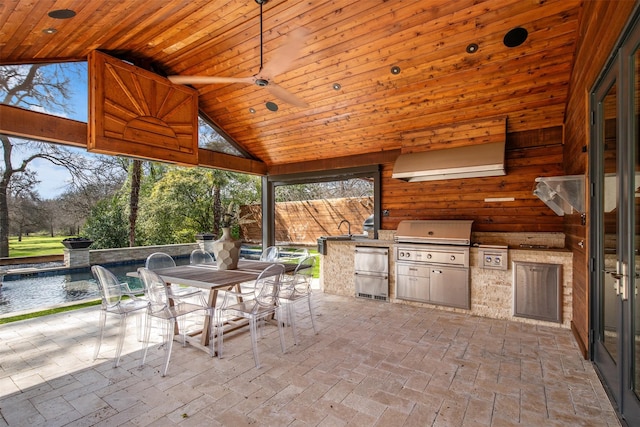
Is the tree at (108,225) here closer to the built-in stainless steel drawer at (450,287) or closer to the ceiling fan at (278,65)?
the ceiling fan at (278,65)

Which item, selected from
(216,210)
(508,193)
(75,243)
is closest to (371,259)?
(508,193)

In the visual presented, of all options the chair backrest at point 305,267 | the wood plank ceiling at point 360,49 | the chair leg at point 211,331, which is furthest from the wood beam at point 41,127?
the chair backrest at point 305,267

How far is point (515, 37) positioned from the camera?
3334 mm

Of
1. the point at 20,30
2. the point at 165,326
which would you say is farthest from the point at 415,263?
the point at 20,30

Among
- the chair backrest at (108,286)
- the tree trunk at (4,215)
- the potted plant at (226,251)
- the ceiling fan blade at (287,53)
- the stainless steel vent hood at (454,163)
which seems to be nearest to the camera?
the ceiling fan blade at (287,53)

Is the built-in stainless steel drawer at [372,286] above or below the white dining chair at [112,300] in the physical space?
below

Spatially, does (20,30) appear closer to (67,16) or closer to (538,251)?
(67,16)

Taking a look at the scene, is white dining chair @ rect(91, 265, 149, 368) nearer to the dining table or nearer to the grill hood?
the dining table

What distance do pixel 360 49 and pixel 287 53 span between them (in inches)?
58.3

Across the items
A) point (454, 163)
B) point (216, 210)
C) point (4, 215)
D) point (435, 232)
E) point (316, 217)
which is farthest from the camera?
point (216, 210)

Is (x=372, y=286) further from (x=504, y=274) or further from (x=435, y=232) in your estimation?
(x=504, y=274)

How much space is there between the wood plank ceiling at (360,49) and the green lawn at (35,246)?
19.2 feet

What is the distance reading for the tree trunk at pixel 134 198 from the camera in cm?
987

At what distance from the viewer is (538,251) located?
12.6ft
